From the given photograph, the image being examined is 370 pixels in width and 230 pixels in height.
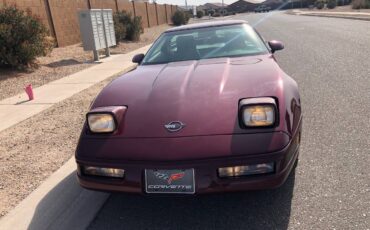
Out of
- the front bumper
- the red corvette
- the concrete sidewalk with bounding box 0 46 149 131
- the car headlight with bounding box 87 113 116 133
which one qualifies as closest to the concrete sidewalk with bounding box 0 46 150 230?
the red corvette

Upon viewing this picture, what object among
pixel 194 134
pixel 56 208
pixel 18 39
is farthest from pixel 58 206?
pixel 18 39

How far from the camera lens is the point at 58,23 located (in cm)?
1641

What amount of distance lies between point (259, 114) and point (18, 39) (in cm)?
931

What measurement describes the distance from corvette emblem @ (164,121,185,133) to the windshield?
5.08 feet

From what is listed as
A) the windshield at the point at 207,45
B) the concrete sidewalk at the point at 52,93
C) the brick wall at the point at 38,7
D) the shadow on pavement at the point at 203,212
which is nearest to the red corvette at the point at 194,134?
the shadow on pavement at the point at 203,212

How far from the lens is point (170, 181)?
8.84 feet

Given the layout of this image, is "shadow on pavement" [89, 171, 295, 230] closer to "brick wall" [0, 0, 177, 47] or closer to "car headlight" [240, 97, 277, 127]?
"car headlight" [240, 97, 277, 127]

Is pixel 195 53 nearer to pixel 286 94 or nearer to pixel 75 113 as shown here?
pixel 286 94

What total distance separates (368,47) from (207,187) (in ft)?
37.5

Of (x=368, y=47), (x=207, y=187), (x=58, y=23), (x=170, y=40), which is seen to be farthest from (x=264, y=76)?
(x=58, y=23)

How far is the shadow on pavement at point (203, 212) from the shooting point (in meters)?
2.93

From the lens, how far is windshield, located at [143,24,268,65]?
4.31 meters

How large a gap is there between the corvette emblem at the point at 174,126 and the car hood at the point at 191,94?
2 cm

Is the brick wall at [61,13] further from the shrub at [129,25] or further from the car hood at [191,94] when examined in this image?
the car hood at [191,94]
